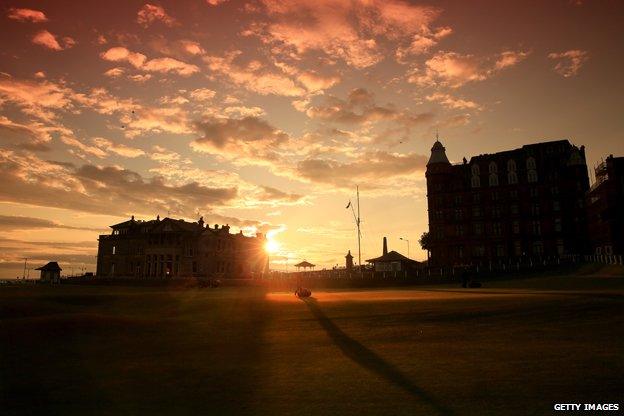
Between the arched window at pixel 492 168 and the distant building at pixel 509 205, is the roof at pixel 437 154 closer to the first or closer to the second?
the distant building at pixel 509 205

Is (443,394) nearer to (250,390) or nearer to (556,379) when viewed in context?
(556,379)

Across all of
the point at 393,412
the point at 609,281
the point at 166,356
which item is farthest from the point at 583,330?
the point at 609,281

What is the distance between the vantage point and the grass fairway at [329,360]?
44.1 ft

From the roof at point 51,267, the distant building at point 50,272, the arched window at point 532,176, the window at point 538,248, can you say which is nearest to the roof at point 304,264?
the window at point 538,248

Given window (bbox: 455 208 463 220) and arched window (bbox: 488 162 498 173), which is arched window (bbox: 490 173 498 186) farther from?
window (bbox: 455 208 463 220)

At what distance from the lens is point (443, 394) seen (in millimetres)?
13664

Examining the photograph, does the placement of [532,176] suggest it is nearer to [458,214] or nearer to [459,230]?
[458,214]

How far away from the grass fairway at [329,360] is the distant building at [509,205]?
212 feet

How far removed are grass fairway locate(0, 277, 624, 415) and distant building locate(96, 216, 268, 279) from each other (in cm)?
7688

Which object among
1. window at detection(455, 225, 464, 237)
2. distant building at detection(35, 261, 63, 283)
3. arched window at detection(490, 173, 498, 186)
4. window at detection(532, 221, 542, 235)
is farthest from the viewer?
distant building at detection(35, 261, 63, 283)

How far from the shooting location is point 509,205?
93.2m

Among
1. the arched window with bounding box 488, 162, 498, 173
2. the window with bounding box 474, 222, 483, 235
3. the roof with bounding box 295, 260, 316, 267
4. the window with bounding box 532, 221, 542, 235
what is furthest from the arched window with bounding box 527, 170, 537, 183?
the roof with bounding box 295, 260, 316, 267

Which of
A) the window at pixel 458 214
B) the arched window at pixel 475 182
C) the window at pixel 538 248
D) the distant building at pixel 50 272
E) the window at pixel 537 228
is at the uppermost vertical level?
the arched window at pixel 475 182

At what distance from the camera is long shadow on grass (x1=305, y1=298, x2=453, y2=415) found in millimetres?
13422
